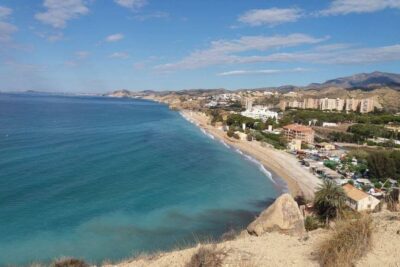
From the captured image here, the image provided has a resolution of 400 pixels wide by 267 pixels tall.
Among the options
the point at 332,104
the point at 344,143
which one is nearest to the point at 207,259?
the point at 344,143

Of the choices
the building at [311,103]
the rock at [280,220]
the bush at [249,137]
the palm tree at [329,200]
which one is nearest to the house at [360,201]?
the palm tree at [329,200]

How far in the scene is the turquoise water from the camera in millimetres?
24562

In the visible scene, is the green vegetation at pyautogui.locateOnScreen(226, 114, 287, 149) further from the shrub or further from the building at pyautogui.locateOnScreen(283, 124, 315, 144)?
the shrub

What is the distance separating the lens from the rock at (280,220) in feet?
45.0

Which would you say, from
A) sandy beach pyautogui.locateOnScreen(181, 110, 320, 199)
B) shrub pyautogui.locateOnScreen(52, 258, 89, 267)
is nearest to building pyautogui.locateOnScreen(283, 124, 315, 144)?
sandy beach pyautogui.locateOnScreen(181, 110, 320, 199)

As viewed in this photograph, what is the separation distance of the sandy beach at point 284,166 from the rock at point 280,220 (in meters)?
23.6

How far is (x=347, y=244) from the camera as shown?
24.9 feet

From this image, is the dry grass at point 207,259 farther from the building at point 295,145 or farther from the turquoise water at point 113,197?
the building at point 295,145

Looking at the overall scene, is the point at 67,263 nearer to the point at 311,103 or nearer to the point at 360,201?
the point at 360,201

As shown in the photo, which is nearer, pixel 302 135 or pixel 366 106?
pixel 302 135

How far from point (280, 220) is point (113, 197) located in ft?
76.1

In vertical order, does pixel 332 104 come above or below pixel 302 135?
above

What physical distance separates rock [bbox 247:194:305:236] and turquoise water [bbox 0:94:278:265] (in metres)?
11.1

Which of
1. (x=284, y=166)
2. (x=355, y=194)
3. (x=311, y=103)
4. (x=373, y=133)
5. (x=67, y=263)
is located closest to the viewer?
(x=67, y=263)
